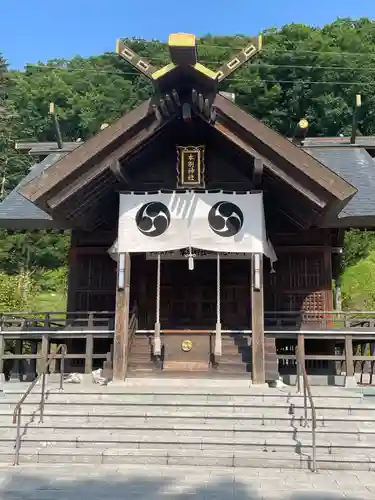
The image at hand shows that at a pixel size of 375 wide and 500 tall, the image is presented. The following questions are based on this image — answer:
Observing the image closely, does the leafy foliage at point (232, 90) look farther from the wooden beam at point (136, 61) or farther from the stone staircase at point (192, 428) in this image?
the stone staircase at point (192, 428)

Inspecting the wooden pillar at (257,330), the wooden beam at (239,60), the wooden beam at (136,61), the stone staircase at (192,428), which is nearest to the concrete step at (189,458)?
the stone staircase at (192,428)

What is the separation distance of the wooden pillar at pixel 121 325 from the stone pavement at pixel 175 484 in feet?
11.4

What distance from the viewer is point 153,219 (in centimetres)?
1176

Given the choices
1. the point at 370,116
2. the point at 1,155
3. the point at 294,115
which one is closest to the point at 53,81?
the point at 1,155

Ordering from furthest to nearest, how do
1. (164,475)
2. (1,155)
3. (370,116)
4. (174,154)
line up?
(370,116)
(1,155)
(174,154)
(164,475)

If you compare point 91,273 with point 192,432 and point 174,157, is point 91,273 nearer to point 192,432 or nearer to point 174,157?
point 174,157

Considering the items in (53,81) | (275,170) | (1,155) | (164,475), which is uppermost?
(53,81)

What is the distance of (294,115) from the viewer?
149 feet

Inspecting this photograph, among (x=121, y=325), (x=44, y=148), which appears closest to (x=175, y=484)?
(x=121, y=325)

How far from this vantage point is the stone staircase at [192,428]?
761 centimetres

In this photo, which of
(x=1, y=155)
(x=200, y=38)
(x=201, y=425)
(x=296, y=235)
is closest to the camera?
(x=201, y=425)

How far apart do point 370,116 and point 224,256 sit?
118 ft

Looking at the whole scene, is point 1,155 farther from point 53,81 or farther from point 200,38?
point 200,38

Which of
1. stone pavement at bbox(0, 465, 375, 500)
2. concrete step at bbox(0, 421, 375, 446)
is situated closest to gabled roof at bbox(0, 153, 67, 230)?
concrete step at bbox(0, 421, 375, 446)
